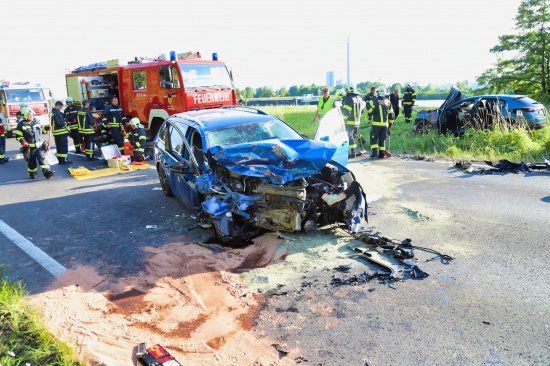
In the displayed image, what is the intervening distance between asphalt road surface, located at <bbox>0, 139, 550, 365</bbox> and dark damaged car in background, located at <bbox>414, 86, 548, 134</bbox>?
350cm

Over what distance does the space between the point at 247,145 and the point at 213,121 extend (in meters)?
1.49

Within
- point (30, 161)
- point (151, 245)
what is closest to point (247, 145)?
point (151, 245)

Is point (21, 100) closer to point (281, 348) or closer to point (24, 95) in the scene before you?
point (24, 95)

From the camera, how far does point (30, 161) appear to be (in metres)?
10.6

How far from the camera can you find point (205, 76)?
1193 cm

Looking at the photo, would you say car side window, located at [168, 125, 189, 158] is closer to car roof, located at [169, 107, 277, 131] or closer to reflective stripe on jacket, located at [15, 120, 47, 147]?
car roof, located at [169, 107, 277, 131]

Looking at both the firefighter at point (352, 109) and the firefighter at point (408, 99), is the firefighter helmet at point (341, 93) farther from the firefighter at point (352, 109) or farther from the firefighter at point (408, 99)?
the firefighter at point (408, 99)

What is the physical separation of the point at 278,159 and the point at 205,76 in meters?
7.56

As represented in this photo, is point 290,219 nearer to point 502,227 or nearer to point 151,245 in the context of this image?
point 151,245

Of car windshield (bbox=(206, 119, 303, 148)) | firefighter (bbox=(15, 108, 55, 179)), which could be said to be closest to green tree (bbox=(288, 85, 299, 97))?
firefighter (bbox=(15, 108, 55, 179))

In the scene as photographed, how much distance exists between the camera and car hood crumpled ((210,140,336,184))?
507cm

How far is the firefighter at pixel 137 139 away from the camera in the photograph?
11.4 m

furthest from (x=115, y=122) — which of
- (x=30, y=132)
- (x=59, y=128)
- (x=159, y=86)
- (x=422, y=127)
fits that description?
(x=422, y=127)

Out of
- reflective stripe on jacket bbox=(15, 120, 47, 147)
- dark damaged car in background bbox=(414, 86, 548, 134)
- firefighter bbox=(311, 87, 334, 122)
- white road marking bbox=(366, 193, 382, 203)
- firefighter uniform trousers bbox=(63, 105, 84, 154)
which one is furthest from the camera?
firefighter uniform trousers bbox=(63, 105, 84, 154)
